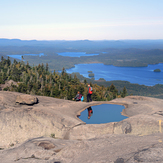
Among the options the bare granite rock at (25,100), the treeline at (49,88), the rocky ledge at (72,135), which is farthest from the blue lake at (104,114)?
the treeline at (49,88)

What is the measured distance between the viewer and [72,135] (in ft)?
51.1

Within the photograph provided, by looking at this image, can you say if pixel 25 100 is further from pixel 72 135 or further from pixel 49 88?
pixel 49 88

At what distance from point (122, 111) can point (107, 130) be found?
19.5ft

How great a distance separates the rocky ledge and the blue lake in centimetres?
80

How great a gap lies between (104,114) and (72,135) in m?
5.54

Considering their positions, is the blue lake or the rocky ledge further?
the blue lake

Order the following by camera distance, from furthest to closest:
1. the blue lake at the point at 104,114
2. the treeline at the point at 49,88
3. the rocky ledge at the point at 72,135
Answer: the treeline at the point at 49,88, the blue lake at the point at 104,114, the rocky ledge at the point at 72,135

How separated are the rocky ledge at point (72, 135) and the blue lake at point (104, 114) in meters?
0.80

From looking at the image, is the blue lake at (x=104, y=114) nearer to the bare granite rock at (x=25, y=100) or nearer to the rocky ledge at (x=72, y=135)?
the rocky ledge at (x=72, y=135)

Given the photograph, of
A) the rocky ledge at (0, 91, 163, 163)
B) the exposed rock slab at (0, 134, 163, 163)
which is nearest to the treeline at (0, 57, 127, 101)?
→ the rocky ledge at (0, 91, 163, 163)

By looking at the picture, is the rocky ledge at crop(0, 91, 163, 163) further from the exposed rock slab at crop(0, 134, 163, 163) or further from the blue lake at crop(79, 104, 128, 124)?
the blue lake at crop(79, 104, 128, 124)

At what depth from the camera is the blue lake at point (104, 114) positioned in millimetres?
18452

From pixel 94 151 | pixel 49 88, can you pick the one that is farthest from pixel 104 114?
pixel 49 88

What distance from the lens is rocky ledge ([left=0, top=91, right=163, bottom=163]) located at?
10.2m
